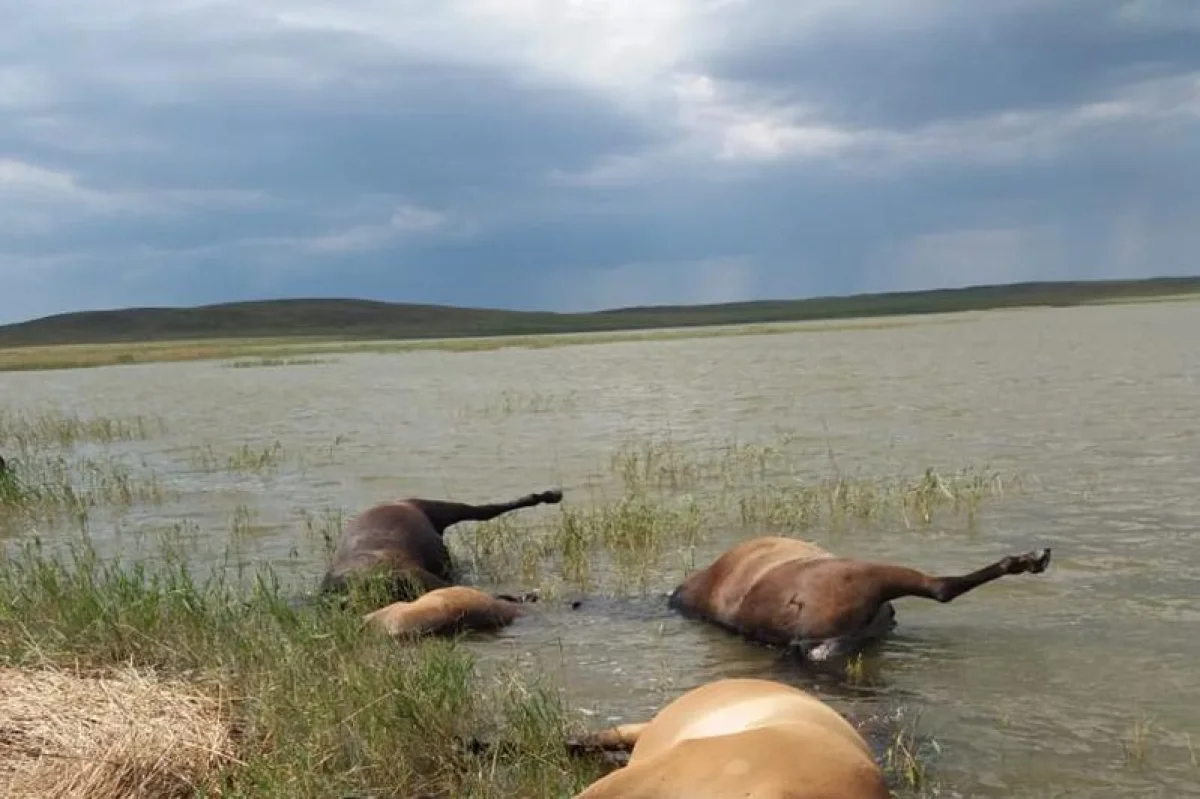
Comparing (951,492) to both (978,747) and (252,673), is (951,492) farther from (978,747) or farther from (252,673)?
(252,673)

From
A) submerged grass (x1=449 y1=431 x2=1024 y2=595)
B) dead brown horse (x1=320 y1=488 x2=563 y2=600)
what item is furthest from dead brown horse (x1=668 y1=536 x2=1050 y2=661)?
dead brown horse (x1=320 y1=488 x2=563 y2=600)

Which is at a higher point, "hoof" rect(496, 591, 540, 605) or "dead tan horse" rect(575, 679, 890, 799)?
"dead tan horse" rect(575, 679, 890, 799)

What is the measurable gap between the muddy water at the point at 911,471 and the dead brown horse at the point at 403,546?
115 cm

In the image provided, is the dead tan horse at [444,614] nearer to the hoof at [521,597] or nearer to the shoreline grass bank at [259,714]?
the hoof at [521,597]

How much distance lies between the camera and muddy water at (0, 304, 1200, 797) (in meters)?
7.46

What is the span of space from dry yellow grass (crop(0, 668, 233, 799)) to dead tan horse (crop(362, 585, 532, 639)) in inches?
88.2

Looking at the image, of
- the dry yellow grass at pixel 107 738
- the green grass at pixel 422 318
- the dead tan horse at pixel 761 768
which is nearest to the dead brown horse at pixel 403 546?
the dry yellow grass at pixel 107 738

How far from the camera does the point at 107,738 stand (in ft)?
19.5

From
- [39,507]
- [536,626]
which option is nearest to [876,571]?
[536,626]

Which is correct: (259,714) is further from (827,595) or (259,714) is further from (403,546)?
(403,546)

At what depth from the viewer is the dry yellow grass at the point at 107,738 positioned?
5.56 meters

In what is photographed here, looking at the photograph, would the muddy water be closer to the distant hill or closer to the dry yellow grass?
the dry yellow grass

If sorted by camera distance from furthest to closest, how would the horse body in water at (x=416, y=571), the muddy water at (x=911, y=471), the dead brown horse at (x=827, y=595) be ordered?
the horse body in water at (x=416, y=571) < the dead brown horse at (x=827, y=595) < the muddy water at (x=911, y=471)

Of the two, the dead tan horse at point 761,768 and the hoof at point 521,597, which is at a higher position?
the dead tan horse at point 761,768
